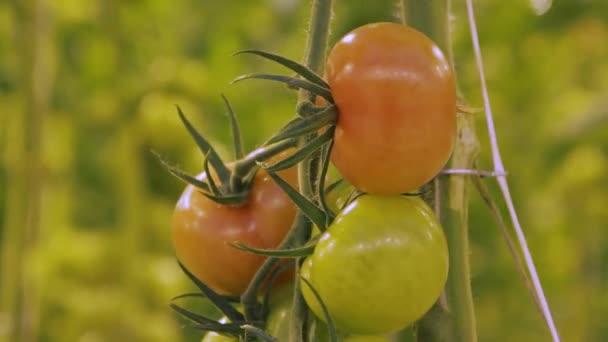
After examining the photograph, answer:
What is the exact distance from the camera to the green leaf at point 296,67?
0.31 metres

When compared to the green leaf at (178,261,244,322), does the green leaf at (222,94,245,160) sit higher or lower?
higher

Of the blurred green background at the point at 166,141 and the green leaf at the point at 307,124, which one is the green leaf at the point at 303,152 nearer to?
the green leaf at the point at 307,124

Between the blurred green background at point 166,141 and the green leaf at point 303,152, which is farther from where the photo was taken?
the blurred green background at point 166,141

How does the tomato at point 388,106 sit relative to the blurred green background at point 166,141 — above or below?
above

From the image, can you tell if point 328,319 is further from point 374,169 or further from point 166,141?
point 166,141

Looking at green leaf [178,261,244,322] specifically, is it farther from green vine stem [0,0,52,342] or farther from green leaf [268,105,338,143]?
green vine stem [0,0,52,342]

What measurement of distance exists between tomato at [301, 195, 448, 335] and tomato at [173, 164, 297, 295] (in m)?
0.07

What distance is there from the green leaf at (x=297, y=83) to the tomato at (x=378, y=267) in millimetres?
44

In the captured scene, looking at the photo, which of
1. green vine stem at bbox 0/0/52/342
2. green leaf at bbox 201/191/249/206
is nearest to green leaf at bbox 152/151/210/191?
green leaf at bbox 201/191/249/206

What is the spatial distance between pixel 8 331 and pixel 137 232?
0.19 m

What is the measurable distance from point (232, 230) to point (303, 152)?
0.34ft

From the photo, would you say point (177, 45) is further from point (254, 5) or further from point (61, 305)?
point (61, 305)

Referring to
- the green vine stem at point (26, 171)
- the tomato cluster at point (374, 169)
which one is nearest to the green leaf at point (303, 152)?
the tomato cluster at point (374, 169)

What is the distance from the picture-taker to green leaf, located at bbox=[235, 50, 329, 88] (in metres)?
0.31
